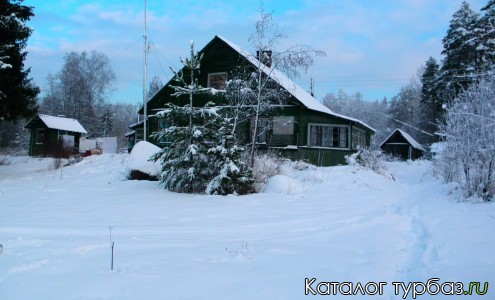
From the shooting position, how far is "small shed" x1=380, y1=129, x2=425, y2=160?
129 ft

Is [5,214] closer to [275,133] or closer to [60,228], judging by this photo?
[60,228]

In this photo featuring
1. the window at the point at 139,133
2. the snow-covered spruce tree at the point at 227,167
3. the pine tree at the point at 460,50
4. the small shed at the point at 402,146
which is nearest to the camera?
the snow-covered spruce tree at the point at 227,167

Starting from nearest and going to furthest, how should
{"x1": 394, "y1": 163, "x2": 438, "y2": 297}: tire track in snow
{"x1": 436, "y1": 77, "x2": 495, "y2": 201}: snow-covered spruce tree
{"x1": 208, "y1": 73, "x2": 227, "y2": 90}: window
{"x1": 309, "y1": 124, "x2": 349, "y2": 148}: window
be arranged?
1. {"x1": 394, "y1": 163, "x2": 438, "y2": 297}: tire track in snow
2. {"x1": 436, "y1": 77, "x2": 495, "y2": 201}: snow-covered spruce tree
3. {"x1": 309, "y1": 124, "x2": 349, "y2": 148}: window
4. {"x1": 208, "y1": 73, "x2": 227, "y2": 90}: window

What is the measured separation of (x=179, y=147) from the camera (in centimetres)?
1218

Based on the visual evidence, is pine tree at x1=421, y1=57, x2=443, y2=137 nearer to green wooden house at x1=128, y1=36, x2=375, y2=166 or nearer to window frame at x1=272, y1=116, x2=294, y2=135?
green wooden house at x1=128, y1=36, x2=375, y2=166

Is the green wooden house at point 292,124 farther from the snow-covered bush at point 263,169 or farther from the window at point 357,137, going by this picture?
the snow-covered bush at point 263,169

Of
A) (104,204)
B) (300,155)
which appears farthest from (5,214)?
(300,155)

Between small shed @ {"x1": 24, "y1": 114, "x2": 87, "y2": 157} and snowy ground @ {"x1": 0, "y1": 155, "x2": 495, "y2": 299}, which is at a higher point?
small shed @ {"x1": 24, "y1": 114, "x2": 87, "y2": 157}

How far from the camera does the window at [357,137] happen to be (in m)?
22.5

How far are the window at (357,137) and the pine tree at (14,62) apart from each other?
55.4 ft

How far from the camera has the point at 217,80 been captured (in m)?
21.7

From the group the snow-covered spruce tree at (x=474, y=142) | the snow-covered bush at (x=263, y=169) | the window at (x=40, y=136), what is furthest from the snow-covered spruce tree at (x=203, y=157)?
the window at (x=40, y=136)

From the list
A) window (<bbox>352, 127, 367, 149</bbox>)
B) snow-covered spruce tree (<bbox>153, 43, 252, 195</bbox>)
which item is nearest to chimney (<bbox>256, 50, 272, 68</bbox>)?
snow-covered spruce tree (<bbox>153, 43, 252, 195</bbox>)

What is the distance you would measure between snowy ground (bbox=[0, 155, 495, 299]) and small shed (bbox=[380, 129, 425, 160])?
30.4m
